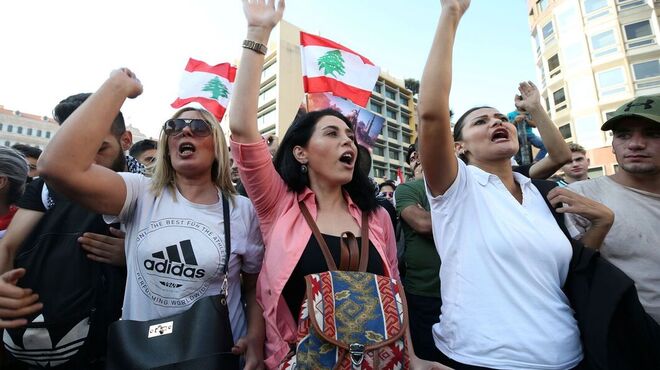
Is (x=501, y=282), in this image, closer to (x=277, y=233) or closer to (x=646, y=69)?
(x=277, y=233)

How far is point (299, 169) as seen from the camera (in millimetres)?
2391

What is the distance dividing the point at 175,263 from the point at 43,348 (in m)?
0.73

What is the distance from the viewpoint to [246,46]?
81.6 inches

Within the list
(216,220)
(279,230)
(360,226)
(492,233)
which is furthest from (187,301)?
(492,233)

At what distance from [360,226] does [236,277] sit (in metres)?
0.82

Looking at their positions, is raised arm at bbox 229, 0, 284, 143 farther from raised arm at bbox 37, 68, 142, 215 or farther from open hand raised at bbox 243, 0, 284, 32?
raised arm at bbox 37, 68, 142, 215

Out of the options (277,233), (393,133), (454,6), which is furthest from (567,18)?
(277,233)

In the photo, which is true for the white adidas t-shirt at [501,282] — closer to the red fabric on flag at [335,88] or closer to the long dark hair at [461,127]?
the long dark hair at [461,127]

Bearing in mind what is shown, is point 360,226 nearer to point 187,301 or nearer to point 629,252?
point 187,301

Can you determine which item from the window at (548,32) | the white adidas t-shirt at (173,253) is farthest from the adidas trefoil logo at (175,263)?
the window at (548,32)

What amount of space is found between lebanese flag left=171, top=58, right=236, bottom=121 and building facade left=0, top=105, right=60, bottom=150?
8667cm

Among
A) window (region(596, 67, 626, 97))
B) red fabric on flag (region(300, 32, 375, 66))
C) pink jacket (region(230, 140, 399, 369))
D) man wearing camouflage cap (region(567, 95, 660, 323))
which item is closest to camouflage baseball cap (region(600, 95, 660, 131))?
man wearing camouflage cap (region(567, 95, 660, 323))

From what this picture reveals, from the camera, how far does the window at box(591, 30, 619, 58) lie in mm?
25578

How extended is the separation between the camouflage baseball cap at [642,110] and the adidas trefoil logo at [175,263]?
9.55 feet
